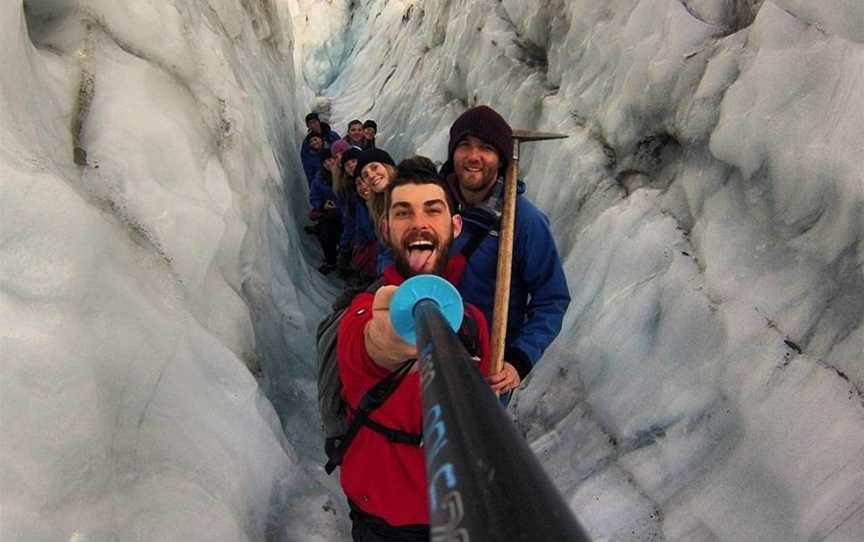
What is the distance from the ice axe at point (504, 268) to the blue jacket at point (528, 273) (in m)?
0.07

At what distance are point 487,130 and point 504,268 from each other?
53 centimetres

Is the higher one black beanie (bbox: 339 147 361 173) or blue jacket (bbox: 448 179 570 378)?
black beanie (bbox: 339 147 361 173)

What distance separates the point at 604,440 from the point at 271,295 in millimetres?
1955

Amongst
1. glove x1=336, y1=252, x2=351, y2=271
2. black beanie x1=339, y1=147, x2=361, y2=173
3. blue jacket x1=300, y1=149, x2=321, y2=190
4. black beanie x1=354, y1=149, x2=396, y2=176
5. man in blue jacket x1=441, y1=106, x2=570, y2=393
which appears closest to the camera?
man in blue jacket x1=441, y1=106, x2=570, y2=393

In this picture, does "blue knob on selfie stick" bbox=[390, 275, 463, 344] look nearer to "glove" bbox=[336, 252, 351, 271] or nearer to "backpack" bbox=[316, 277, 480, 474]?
"backpack" bbox=[316, 277, 480, 474]

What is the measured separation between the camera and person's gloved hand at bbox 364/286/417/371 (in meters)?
0.92

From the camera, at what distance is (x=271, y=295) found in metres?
3.32

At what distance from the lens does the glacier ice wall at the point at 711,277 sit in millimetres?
1741

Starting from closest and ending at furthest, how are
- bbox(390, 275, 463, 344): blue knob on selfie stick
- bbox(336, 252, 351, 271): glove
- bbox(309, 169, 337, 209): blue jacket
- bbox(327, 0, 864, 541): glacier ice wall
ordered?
bbox(390, 275, 463, 344): blue knob on selfie stick
bbox(327, 0, 864, 541): glacier ice wall
bbox(336, 252, 351, 271): glove
bbox(309, 169, 337, 209): blue jacket

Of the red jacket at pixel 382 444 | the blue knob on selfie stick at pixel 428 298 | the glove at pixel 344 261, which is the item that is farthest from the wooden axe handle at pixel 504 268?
the glove at pixel 344 261

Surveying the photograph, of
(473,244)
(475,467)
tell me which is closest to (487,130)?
(473,244)

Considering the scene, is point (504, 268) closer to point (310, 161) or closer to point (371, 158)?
point (371, 158)

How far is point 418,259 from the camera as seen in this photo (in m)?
1.16

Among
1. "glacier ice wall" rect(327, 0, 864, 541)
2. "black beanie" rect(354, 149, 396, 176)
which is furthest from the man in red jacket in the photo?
"black beanie" rect(354, 149, 396, 176)
